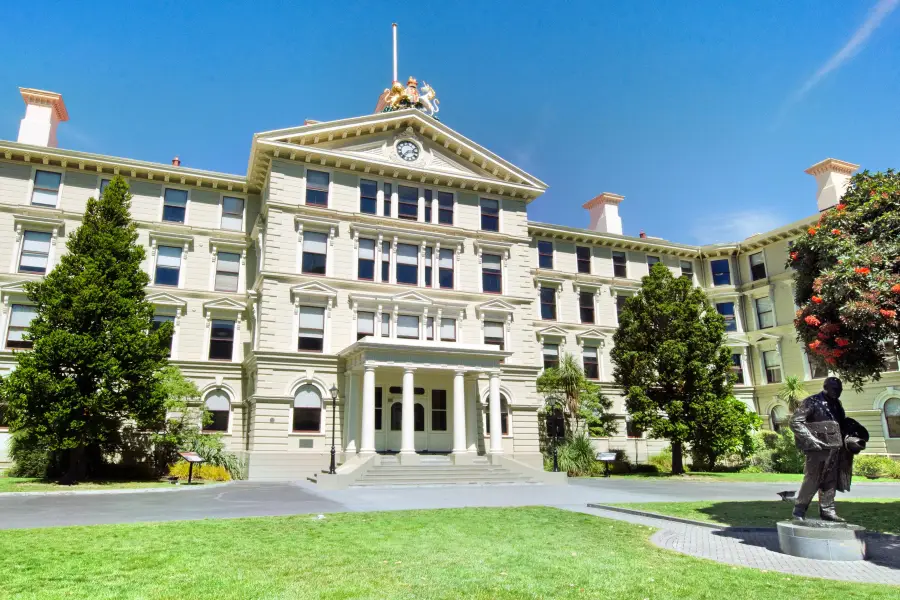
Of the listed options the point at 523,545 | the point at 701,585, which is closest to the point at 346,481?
the point at 523,545

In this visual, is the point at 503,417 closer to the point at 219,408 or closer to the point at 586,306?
the point at 586,306

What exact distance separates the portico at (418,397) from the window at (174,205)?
11.4m

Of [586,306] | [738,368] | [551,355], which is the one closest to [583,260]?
Result: [586,306]

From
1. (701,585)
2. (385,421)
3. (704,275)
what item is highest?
(704,275)

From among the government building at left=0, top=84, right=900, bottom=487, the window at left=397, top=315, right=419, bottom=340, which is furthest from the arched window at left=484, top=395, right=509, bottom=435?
the window at left=397, top=315, right=419, bottom=340

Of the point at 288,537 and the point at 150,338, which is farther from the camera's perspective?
the point at 150,338

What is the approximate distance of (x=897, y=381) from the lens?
32.8m

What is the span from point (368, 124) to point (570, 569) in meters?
26.1

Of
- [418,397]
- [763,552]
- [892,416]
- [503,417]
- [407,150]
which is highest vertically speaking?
[407,150]

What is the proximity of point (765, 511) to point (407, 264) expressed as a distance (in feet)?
65.3

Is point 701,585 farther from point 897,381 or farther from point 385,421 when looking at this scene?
point 897,381

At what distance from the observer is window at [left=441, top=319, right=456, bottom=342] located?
3031 cm

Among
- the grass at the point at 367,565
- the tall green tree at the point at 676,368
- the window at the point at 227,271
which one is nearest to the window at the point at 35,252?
the window at the point at 227,271

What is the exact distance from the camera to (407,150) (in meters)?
31.8
